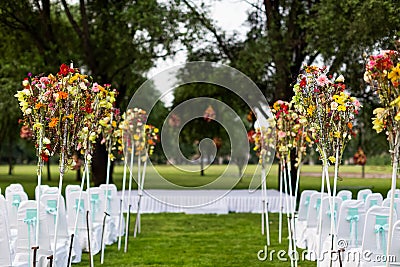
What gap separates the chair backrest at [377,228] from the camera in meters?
5.80

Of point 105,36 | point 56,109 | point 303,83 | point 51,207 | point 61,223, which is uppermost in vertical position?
point 105,36

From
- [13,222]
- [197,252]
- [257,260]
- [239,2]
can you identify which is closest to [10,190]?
[13,222]

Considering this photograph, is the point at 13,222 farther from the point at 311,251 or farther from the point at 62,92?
the point at 311,251

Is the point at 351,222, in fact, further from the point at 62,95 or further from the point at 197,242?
the point at 62,95

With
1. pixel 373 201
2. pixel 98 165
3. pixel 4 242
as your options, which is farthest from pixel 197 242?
pixel 98 165

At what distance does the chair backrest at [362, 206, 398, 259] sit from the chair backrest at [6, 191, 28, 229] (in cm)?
471

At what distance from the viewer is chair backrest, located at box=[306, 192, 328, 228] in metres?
8.57

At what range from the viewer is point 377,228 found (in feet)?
19.0

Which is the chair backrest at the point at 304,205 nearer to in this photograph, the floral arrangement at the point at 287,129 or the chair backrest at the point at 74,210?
the floral arrangement at the point at 287,129

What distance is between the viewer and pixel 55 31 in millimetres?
17609

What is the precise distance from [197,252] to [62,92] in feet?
15.7

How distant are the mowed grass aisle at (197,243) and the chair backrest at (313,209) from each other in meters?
0.76

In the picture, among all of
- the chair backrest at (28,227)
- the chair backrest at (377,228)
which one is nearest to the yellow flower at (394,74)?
the chair backrest at (377,228)

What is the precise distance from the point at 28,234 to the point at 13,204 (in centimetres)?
203
